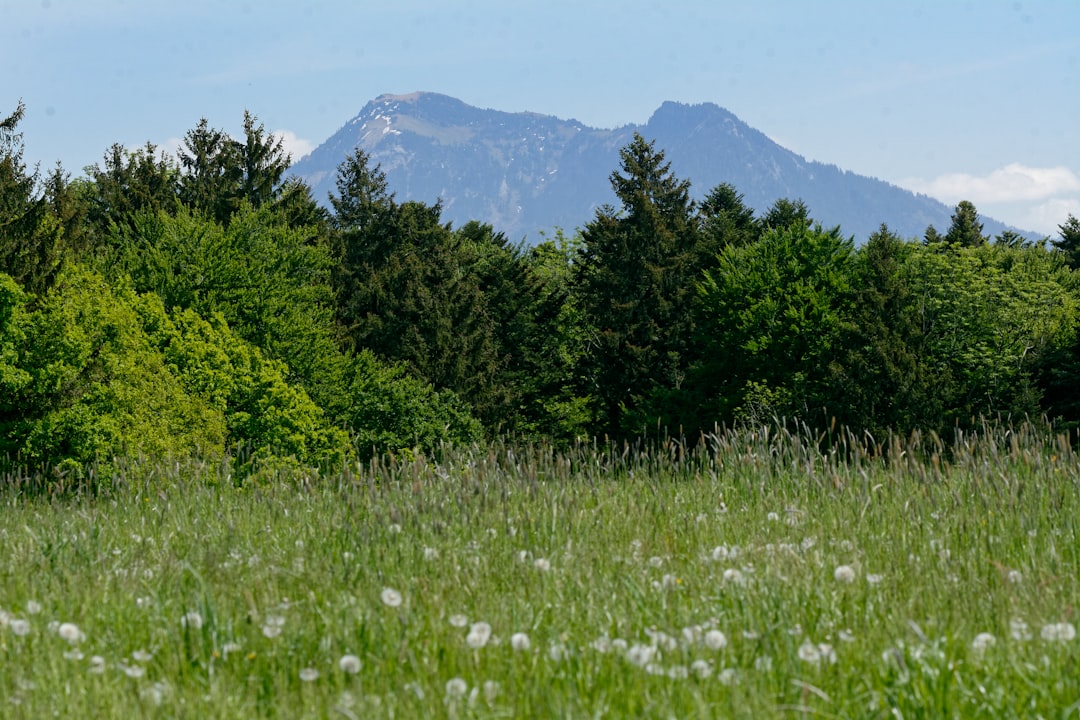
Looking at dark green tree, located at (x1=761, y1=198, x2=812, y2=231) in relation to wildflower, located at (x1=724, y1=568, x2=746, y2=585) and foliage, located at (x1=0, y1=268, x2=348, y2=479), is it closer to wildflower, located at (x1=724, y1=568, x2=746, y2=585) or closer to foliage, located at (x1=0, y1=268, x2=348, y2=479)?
Result: foliage, located at (x1=0, y1=268, x2=348, y2=479)

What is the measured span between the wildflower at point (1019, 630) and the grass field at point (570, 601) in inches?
1.2

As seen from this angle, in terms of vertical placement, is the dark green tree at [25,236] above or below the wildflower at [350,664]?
above

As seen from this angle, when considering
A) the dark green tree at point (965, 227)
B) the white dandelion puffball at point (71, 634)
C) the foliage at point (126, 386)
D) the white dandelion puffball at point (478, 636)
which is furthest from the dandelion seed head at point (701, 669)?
the dark green tree at point (965, 227)

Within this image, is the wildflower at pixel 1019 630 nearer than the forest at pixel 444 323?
Yes

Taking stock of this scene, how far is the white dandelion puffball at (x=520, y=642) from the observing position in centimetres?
352

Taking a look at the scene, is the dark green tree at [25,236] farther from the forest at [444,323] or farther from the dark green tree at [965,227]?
the dark green tree at [965,227]

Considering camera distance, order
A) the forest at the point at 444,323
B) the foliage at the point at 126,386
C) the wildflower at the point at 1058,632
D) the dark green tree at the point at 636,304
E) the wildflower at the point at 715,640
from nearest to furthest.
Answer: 1. the wildflower at the point at 1058,632
2. the wildflower at the point at 715,640
3. the foliage at the point at 126,386
4. the forest at the point at 444,323
5. the dark green tree at the point at 636,304

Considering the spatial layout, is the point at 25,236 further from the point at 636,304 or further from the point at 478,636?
the point at 478,636

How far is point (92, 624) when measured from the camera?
4062 mm

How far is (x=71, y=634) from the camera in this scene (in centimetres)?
377

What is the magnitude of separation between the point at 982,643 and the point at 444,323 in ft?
190

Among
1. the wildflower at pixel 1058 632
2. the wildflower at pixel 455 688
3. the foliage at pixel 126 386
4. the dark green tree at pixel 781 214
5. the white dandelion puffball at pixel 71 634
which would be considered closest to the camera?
the wildflower at pixel 455 688

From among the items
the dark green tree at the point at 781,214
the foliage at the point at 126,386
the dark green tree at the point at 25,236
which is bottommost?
the foliage at the point at 126,386

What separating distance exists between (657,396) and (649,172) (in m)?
19.8
